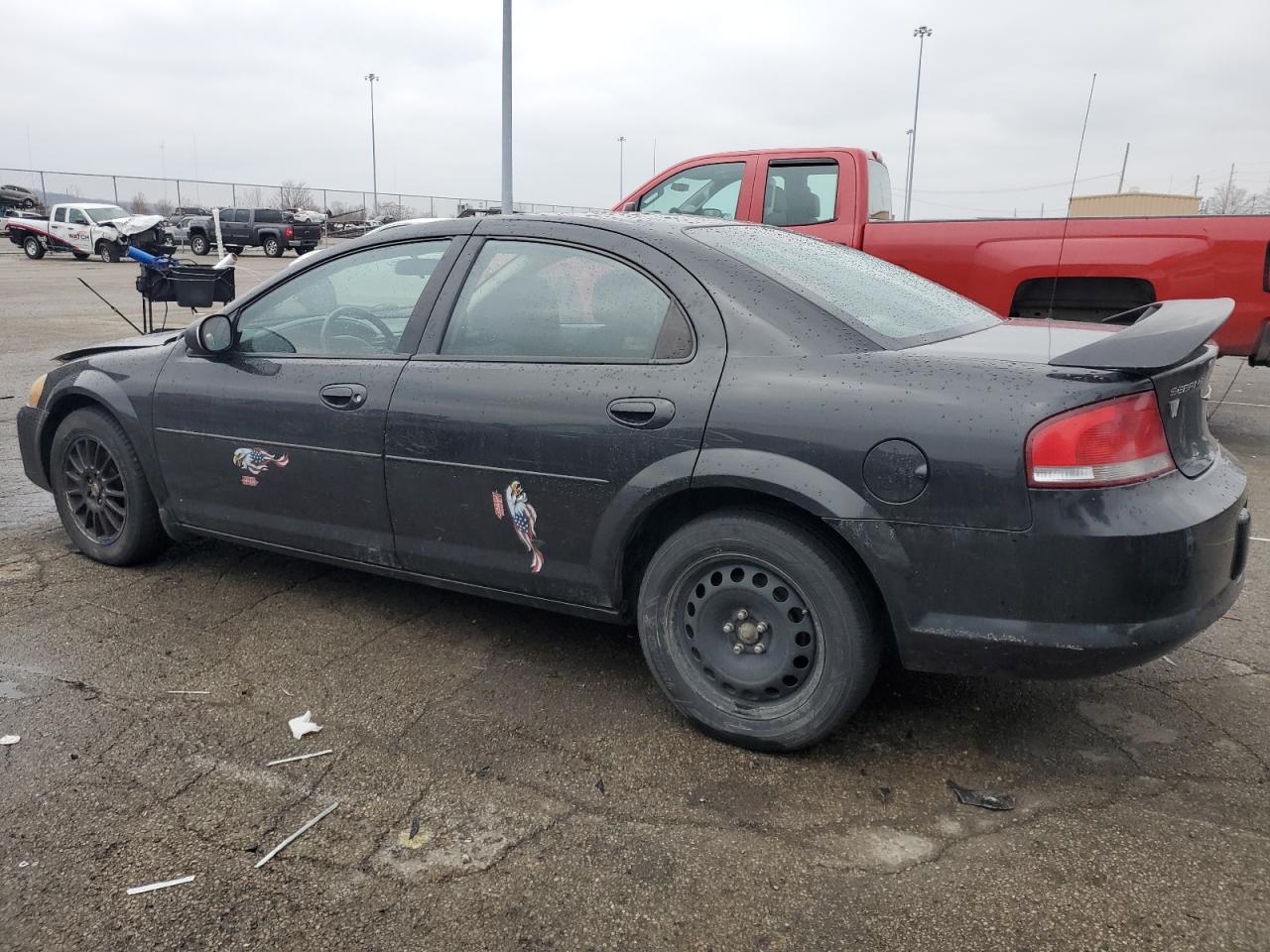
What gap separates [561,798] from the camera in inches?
102

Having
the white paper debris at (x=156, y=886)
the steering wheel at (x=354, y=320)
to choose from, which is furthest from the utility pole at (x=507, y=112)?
the white paper debris at (x=156, y=886)

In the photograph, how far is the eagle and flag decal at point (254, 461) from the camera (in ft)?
11.7

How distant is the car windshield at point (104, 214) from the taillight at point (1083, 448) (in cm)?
3483

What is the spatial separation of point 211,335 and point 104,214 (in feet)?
108

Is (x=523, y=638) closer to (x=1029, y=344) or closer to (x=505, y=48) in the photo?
(x=1029, y=344)

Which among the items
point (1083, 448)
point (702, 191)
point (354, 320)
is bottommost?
point (1083, 448)

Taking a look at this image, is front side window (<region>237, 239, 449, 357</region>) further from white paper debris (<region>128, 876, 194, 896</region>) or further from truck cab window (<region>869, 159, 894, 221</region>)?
truck cab window (<region>869, 159, 894, 221</region>)

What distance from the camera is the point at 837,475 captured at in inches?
100.0

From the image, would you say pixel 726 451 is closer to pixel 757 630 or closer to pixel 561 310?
pixel 757 630

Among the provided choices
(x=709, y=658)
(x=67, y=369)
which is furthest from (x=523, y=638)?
(x=67, y=369)

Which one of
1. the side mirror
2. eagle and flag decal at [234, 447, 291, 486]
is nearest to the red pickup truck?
the side mirror

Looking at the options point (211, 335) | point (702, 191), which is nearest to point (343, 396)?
point (211, 335)

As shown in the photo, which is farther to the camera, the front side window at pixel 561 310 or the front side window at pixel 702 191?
the front side window at pixel 702 191

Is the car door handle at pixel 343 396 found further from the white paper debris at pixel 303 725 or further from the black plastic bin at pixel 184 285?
the black plastic bin at pixel 184 285
